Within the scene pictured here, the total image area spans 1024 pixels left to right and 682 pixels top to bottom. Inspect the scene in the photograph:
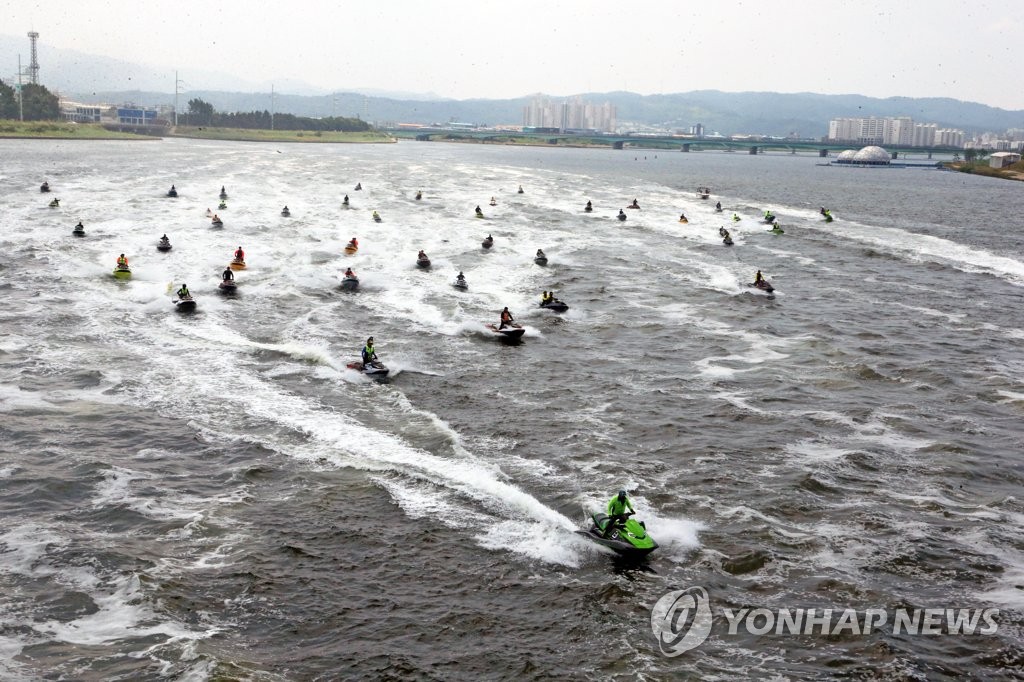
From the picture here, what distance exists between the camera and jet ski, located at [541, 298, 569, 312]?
2190 inches

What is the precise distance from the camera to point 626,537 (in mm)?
24891

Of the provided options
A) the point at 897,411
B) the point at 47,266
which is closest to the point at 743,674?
the point at 897,411

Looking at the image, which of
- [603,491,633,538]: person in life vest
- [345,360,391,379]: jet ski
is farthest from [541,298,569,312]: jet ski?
[603,491,633,538]: person in life vest

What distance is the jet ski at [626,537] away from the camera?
24.7m

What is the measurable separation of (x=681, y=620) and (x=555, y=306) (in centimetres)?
3492

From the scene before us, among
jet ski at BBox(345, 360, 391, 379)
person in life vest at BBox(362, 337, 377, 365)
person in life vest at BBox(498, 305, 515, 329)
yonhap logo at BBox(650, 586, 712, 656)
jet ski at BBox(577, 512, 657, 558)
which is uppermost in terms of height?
person in life vest at BBox(498, 305, 515, 329)

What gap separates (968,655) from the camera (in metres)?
21.2

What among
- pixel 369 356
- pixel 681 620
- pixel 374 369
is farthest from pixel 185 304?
pixel 681 620

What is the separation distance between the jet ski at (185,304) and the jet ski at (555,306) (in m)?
22.2

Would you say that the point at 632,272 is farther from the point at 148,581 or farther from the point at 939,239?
the point at 148,581

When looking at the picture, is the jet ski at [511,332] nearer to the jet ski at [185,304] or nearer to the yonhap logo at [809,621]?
the jet ski at [185,304]

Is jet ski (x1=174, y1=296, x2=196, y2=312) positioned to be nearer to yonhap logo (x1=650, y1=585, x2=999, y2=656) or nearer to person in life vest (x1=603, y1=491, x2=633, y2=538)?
person in life vest (x1=603, y1=491, x2=633, y2=538)

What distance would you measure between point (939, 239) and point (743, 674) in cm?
8870

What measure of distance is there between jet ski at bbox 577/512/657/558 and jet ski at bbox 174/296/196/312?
1342 inches
